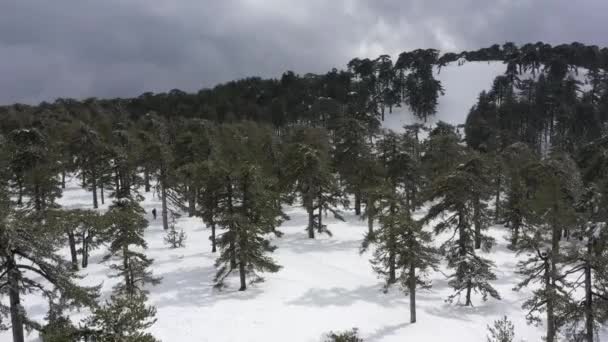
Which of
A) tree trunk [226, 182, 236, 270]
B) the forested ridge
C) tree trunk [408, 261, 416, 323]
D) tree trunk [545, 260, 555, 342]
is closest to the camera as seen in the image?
the forested ridge

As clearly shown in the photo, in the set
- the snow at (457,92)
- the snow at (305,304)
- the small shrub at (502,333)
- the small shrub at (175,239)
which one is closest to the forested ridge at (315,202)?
the small shrub at (175,239)

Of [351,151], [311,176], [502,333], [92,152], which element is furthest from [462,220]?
[92,152]

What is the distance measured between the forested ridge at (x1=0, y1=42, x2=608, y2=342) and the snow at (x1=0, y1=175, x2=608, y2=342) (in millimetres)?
1100

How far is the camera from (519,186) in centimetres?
3547

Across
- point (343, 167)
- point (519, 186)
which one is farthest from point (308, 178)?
point (519, 186)

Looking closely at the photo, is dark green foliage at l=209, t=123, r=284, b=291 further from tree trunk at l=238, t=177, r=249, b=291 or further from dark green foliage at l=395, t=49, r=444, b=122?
dark green foliage at l=395, t=49, r=444, b=122

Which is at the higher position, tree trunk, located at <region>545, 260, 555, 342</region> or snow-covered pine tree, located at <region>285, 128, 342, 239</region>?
snow-covered pine tree, located at <region>285, 128, 342, 239</region>

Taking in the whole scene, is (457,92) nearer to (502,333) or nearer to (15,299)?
(502,333)

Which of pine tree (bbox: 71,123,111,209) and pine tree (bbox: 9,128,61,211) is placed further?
pine tree (bbox: 71,123,111,209)

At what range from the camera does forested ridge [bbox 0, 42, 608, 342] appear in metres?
15.2

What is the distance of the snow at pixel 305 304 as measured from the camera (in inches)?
811

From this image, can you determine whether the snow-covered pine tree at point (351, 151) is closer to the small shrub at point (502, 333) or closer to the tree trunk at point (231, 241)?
the tree trunk at point (231, 241)

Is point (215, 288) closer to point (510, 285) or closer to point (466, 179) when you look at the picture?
point (466, 179)

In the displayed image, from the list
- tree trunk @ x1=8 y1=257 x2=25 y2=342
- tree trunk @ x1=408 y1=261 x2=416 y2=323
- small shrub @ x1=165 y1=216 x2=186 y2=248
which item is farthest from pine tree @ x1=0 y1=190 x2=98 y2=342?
small shrub @ x1=165 y1=216 x2=186 y2=248
